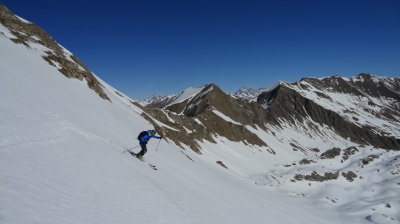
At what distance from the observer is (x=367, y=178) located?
92.2 meters

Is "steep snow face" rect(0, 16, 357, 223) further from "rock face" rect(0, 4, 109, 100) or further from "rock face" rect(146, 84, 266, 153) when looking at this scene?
"rock face" rect(146, 84, 266, 153)

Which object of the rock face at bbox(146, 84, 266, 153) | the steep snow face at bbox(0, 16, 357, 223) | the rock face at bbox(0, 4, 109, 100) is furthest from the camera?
the rock face at bbox(146, 84, 266, 153)

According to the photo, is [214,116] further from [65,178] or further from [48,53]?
[65,178]

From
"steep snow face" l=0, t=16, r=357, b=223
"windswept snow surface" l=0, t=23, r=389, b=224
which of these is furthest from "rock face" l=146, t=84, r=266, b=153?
"steep snow face" l=0, t=16, r=357, b=223

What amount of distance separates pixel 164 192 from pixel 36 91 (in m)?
13.6

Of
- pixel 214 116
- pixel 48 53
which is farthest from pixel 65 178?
pixel 214 116

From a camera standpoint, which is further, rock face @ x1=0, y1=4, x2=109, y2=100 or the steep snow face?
rock face @ x1=0, y1=4, x2=109, y2=100

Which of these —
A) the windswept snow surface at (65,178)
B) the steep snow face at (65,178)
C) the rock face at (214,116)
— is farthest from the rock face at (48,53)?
the rock face at (214,116)

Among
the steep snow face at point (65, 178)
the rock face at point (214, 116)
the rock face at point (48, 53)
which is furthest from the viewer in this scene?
the rock face at point (214, 116)

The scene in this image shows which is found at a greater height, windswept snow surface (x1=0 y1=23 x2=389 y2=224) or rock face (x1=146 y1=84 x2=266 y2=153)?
rock face (x1=146 y1=84 x2=266 y2=153)

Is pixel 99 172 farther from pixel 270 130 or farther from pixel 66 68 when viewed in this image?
pixel 270 130

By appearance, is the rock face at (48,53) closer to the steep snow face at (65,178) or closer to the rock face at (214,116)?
the steep snow face at (65,178)

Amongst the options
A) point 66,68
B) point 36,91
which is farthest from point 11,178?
point 66,68

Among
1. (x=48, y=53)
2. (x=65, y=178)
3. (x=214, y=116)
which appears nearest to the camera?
(x=65, y=178)
